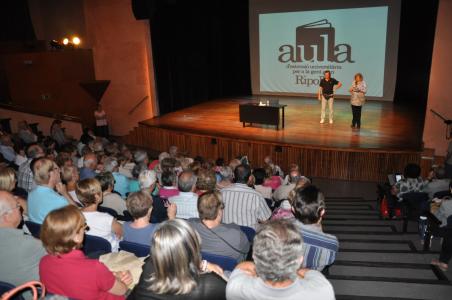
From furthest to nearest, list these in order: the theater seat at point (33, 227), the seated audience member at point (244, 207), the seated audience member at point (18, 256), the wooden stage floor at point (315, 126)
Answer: the wooden stage floor at point (315, 126), the seated audience member at point (244, 207), the theater seat at point (33, 227), the seated audience member at point (18, 256)

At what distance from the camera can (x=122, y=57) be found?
1140cm

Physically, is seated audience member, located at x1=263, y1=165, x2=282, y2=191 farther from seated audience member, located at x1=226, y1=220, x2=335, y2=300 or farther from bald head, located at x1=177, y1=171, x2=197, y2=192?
seated audience member, located at x1=226, y1=220, x2=335, y2=300

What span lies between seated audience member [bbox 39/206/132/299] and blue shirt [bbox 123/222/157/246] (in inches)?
26.6

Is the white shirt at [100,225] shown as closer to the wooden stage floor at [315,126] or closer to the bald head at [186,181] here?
the bald head at [186,181]

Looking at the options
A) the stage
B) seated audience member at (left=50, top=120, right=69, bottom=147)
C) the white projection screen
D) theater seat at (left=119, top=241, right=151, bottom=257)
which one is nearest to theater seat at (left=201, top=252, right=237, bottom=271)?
theater seat at (left=119, top=241, right=151, bottom=257)

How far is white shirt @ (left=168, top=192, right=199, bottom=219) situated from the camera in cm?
356

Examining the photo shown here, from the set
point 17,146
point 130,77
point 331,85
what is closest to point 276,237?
point 17,146

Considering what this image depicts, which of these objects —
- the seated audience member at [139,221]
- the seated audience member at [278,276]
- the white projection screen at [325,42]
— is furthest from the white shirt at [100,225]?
the white projection screen at [325,42]

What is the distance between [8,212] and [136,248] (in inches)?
34.0

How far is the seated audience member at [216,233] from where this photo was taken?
2.55 meters

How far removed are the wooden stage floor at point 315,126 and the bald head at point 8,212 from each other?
237 inches

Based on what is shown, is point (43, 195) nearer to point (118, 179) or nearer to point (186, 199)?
point (186, 199)

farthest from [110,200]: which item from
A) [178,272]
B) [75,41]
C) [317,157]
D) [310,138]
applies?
[75,41]

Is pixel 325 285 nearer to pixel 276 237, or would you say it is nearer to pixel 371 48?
pixel 276 237
